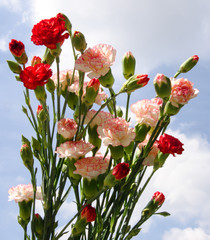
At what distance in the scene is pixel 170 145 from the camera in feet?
3.02

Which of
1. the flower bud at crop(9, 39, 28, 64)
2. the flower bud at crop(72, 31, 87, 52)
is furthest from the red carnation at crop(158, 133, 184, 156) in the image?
the flower bud at crop(9, 39, 28, 64)

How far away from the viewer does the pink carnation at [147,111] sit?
3.02 ft

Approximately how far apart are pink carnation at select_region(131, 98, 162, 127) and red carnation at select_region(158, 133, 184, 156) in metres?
0.04

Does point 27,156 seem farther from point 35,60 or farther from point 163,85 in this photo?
point 163,85

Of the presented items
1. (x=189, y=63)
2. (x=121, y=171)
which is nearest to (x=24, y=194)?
(x=121, y=171)

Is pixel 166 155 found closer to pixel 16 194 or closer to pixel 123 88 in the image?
pixel 123 88

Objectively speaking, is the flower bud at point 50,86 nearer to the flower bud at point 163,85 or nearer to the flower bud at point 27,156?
the flower bud at point 27,156

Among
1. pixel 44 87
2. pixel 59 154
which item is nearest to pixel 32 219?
pixel 59 154

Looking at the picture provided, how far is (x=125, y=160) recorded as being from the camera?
0.98m

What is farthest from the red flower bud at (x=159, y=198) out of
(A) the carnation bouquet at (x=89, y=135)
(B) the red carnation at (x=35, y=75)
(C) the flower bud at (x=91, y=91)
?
(B) the red carnation at (x=35, y=75)

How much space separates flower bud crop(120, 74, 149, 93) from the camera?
2.92 feet

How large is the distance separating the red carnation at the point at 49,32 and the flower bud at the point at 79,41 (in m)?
0.03

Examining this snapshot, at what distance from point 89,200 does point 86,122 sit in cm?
19

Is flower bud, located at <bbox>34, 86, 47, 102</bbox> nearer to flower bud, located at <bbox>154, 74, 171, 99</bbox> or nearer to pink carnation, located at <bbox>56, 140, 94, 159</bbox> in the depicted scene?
pink carnation, located at <bbox>56, 140, 94, 159</bbox>
